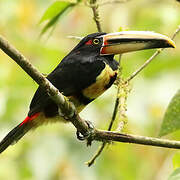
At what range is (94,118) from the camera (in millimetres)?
4074

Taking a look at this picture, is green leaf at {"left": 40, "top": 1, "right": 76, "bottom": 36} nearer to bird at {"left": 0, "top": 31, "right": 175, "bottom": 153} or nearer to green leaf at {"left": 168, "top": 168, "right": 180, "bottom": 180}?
bird at {"left": 0, "top": 31, "right": 175, "bottom": 153}

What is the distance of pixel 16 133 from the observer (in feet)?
11.0

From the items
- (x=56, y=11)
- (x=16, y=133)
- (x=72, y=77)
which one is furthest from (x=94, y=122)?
(x=56, y=11)

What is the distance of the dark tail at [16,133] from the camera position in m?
3.33

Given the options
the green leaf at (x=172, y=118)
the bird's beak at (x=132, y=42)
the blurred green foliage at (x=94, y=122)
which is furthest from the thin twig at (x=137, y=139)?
the blurred green foliage at (x=94, y=122)

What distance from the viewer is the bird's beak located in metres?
2.89

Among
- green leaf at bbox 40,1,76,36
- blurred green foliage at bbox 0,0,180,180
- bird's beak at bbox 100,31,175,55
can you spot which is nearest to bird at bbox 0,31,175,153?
bird's beak at bbox 100,31,175,55

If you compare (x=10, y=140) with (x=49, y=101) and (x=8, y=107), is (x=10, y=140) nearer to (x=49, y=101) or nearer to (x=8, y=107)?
(x=49, y=101)

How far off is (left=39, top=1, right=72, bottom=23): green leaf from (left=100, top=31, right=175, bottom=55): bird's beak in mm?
389

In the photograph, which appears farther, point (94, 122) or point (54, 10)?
point (94, 122)

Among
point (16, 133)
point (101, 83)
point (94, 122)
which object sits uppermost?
point (101, 83)

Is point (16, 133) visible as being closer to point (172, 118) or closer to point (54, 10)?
point (54, 10)

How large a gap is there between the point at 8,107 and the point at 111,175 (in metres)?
0.93

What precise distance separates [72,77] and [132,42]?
1.27 ft
